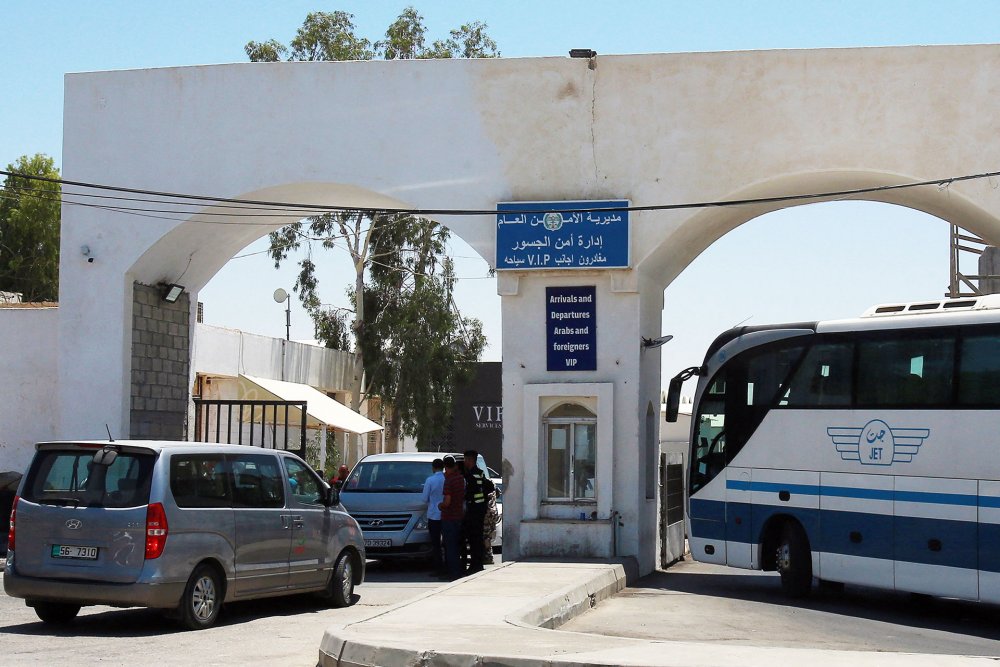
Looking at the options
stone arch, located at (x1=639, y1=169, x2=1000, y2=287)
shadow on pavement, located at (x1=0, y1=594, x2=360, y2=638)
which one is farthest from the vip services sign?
shadow on pavement, located at (x1=0, y1=594, x2=360, y2=638)

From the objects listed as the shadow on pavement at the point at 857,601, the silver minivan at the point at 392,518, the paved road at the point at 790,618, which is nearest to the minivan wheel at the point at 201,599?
the paved road at the point at 790,618

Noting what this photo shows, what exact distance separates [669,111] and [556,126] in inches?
66.9

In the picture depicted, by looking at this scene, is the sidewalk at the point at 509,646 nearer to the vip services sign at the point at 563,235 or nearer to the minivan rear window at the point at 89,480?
the minivan rear window at the point at 89,480

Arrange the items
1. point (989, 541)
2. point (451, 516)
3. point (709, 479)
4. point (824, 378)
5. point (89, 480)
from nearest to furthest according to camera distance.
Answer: point (89, 480)
point (989, 541)
point (824, 378)
point (709, 479)
point (451, 516)

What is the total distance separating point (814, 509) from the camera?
51.4ft

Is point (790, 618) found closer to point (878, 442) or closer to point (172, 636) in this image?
point (878, 442)

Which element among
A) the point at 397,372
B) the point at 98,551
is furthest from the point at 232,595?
the point at 397,372

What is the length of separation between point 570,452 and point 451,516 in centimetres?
226

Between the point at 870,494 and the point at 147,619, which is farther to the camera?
the point at 870,494

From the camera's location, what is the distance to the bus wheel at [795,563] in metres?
16.1

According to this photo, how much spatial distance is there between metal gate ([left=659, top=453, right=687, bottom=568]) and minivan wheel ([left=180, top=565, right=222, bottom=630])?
10283 mm

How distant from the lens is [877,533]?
14758 millimetres

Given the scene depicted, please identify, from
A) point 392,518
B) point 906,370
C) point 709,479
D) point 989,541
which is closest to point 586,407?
point 709,479

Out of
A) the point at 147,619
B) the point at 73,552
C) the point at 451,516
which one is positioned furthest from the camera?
the point at 451,516
